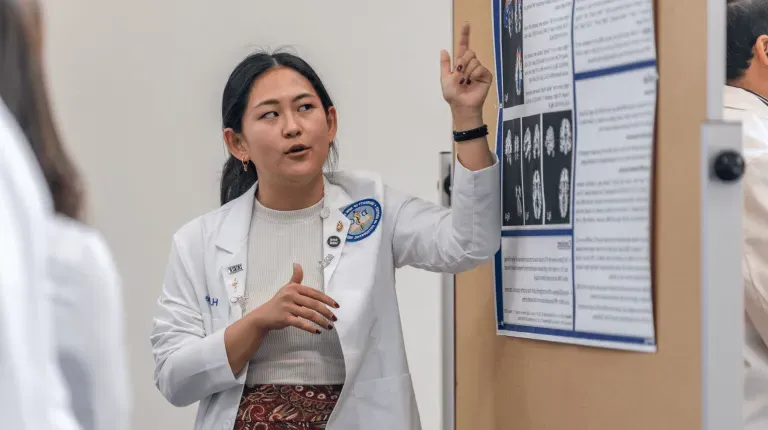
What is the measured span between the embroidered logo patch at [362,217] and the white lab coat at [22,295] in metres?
1.12

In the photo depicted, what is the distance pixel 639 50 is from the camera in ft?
4.82

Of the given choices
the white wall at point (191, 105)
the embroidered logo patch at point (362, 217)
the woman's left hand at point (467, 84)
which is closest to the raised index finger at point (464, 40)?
the woman's left hand at point (467, 84)

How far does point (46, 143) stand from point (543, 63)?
3.24 feet

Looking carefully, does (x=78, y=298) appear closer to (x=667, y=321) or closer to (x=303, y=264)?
(x=667, y=321)

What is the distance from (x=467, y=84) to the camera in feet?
6.10

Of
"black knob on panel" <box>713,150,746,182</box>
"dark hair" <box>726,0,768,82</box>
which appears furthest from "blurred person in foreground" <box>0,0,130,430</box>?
"dark hair" <box>726,0,768,82</box>

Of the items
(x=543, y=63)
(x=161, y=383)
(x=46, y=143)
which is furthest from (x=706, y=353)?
(x=161, y=383)

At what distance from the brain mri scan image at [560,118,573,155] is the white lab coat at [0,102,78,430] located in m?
0.98

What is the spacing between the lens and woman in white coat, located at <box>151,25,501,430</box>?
1852 millimetres

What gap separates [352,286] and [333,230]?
141 millimetres

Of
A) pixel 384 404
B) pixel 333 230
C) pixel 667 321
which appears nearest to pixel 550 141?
pixel 667 321

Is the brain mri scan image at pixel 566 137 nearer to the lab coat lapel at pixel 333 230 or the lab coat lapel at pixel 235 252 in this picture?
the lab coat lapel at pixel 333 230

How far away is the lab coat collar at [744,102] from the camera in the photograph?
2145 millimetres

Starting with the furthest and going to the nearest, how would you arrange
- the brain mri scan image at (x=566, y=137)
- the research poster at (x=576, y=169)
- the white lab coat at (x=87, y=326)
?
the brain mri scan image at (x=566, y=137), the research poster at (x=576, y=169), the white lab coat at (x=87, y=326)
